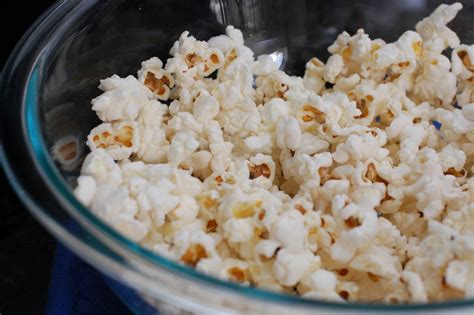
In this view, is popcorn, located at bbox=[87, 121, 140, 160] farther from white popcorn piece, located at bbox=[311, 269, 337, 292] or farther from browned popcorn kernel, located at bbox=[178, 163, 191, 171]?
white popcorn piece, located at bbox=[311, 269, 337, 292]

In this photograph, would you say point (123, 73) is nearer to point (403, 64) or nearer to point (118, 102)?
point (118, 102)

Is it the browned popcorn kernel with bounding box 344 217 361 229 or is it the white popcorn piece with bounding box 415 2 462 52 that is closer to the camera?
the browned popcorn kernel with bounding box 344 217 361 229

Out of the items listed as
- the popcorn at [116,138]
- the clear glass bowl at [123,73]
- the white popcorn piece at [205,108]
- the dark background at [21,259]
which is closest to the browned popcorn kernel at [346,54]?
the clear glass bowl at [123,73]

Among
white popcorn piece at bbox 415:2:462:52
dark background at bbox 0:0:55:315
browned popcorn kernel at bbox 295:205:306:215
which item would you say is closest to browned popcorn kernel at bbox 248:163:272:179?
browned popcorn kernel at bbox 295:205:306:215

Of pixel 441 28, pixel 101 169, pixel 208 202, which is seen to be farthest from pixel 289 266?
pixel 441 28

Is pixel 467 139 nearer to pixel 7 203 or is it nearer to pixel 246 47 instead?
pixel 246 47

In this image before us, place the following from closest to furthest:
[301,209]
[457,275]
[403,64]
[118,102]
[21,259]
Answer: [457,275] < [301,209] < [118,102] < [403,64] < [21,259]

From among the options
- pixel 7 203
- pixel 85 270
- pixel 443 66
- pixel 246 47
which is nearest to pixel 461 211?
pixel 443 66

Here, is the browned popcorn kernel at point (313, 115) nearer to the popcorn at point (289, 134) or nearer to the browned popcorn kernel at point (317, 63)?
the popcorn at point (289, 134)
